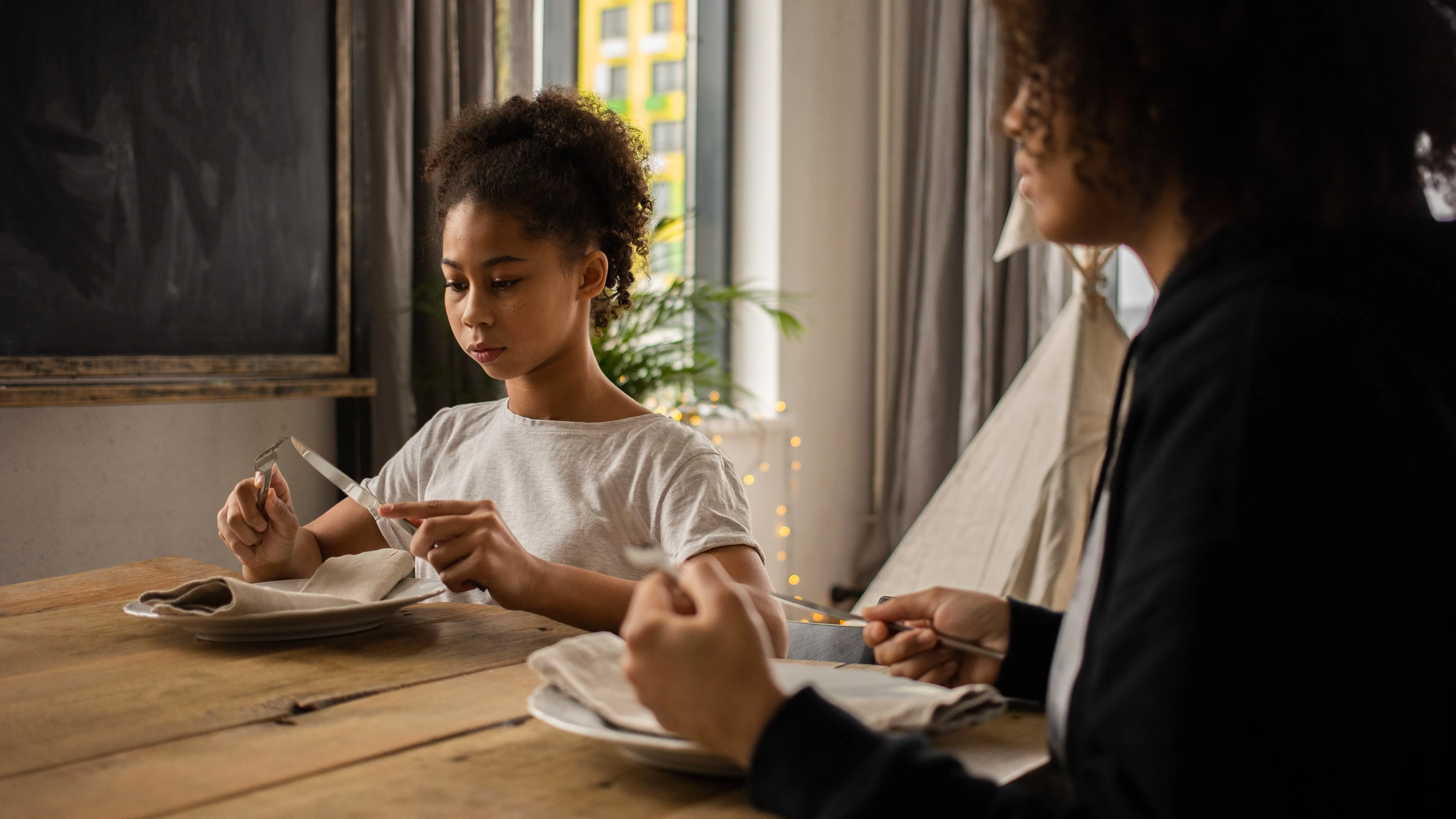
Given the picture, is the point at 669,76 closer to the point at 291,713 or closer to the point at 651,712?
the point at 291,713

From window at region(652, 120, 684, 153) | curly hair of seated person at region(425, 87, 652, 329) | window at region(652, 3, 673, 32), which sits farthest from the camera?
window at region(652, 120, 684, 153)

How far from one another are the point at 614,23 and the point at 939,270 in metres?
1.27

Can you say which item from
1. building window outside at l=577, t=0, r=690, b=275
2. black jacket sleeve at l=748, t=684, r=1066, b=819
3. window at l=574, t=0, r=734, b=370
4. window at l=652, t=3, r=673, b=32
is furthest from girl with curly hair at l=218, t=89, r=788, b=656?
window at l=652, t=3, r=673, b=32

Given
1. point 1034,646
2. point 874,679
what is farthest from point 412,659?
point 1034,646

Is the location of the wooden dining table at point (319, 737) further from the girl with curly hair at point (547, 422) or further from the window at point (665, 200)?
the window at point (665, 200)

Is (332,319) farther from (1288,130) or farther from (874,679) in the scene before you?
(1288,130)

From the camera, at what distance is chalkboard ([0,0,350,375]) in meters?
1.68

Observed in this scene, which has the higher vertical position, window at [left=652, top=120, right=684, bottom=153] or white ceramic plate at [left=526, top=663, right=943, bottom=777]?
window at [left=652, top=120, right=684, bottom=153]

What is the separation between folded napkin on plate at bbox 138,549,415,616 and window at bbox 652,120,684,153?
259 cm

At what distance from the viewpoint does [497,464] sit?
1.39m

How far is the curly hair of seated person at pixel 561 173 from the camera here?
4.39ft

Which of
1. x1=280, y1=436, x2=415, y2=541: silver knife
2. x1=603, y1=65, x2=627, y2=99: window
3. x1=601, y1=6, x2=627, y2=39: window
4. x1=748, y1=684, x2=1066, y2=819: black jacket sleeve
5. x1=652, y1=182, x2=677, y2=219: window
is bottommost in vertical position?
x1=748, y1=684, x2=1066, y2=819: black jacket sleeve

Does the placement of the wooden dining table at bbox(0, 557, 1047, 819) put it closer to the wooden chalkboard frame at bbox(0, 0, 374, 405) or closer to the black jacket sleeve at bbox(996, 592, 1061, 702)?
the black jacket sleeve at bbox(996, 592, 1061, 702)

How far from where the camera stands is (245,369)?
6.41ft
